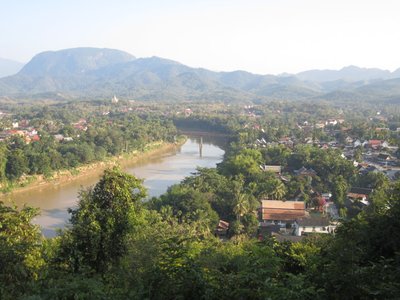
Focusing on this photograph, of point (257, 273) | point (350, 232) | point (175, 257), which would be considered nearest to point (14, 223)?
point (175, 257)

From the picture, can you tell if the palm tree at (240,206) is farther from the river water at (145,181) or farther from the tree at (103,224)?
the tree at (103,224)

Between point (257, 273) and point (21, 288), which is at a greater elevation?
point (257, 273)

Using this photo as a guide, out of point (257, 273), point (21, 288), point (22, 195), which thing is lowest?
point (22, 195)

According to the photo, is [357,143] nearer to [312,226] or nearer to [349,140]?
[349,140]

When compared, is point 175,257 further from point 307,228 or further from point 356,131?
point 356,131

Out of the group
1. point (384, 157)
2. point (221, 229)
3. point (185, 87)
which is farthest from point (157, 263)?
point (185, 87)

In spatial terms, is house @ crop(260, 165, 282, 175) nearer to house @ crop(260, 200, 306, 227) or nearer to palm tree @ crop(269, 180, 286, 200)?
palm tree @ crop(269, 180, 286, 200)

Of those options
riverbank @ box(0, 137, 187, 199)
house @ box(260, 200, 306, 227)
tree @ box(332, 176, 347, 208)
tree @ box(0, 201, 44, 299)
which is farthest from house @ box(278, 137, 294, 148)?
tree @ box(0, 201, 44, 299)

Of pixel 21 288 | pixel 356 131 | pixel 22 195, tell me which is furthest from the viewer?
pixel 356 131
